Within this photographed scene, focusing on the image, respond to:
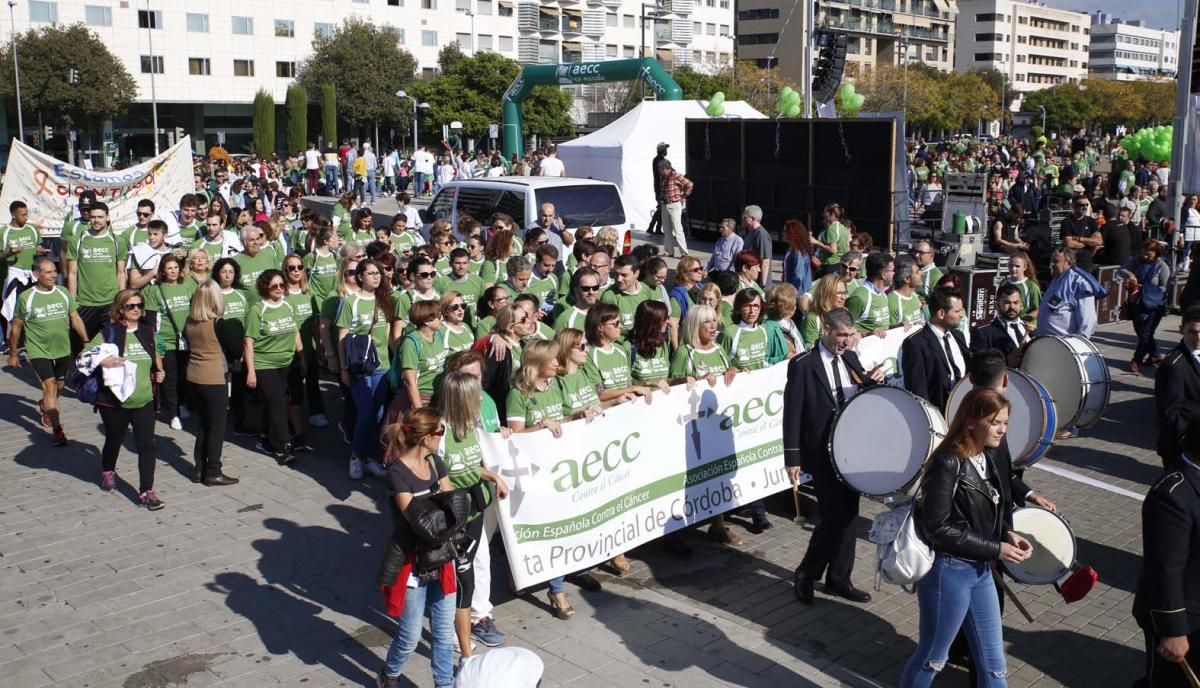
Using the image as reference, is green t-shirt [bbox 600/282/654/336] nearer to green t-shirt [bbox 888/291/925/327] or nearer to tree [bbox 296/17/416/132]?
green t-shirt [bbox 888/291/925/327]

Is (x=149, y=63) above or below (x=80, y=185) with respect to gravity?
above

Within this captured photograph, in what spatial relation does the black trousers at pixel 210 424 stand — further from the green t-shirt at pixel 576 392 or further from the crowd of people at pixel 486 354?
the green t-shirt at pixel 576 392

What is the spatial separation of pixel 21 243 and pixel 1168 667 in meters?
12.4

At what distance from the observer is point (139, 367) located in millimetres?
8406

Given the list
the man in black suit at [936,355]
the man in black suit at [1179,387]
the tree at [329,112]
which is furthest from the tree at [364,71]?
the man in black suit at [1179,387]

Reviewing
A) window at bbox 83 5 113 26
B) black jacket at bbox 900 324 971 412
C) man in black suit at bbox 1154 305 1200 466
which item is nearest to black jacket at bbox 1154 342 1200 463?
man in black suit at bbox 1154 305 1200 466

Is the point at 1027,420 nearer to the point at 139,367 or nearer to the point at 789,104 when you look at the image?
the point at 139,367

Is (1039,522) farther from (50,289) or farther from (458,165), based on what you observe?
(458,165)

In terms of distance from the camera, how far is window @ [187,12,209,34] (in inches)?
2697

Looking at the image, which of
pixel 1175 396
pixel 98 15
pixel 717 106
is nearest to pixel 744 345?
pixel 1175 396

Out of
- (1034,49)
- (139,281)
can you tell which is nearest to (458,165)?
(139,281)

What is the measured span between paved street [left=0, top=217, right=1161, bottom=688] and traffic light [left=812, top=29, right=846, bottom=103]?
16216mm

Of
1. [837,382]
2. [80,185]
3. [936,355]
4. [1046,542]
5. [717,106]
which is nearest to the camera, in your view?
[1046,542]

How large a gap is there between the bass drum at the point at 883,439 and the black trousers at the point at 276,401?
17.0ft
